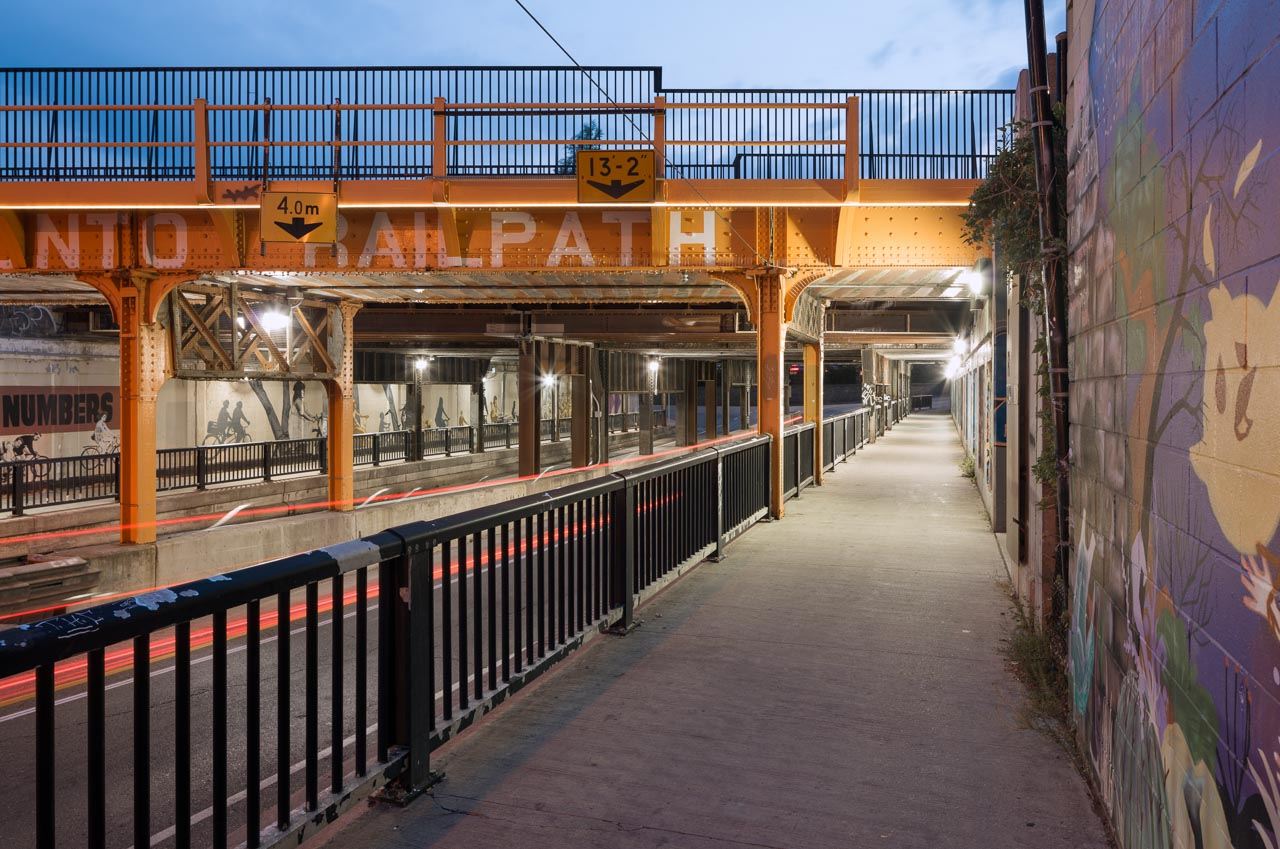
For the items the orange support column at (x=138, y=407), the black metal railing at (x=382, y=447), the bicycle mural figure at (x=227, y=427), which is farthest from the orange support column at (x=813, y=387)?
the bicycle mural figure at (x=227, y=427)

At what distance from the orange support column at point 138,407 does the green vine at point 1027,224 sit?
12.3 metres

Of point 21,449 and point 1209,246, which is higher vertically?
point 1209,246

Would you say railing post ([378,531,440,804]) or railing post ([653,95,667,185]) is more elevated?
railing post ([653,95,667,185])

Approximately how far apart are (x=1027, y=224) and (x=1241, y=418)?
12.2ft

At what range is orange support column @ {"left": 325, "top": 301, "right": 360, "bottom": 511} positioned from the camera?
18266 mm

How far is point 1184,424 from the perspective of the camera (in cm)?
273

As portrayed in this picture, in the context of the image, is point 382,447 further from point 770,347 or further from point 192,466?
point 770,347

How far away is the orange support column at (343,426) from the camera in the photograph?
18.3 metres

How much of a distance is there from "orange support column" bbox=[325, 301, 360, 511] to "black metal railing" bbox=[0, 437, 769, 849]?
938 centimetres

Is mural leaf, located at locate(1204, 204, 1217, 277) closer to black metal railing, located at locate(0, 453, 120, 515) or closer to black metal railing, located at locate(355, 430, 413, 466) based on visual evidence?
black metal railing, located at locate(0, 453, 120, 515)

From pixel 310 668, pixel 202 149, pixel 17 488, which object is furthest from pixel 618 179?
pixel 17 488

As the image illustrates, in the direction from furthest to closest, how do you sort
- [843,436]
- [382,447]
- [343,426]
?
[382,447]
[843,436]
[343,426]

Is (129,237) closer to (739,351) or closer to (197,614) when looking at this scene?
(197,614)

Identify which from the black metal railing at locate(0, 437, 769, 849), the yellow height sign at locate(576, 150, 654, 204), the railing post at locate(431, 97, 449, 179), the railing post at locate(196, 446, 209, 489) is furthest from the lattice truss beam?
the black metal railing at locate(0, 437, 769, 849)
